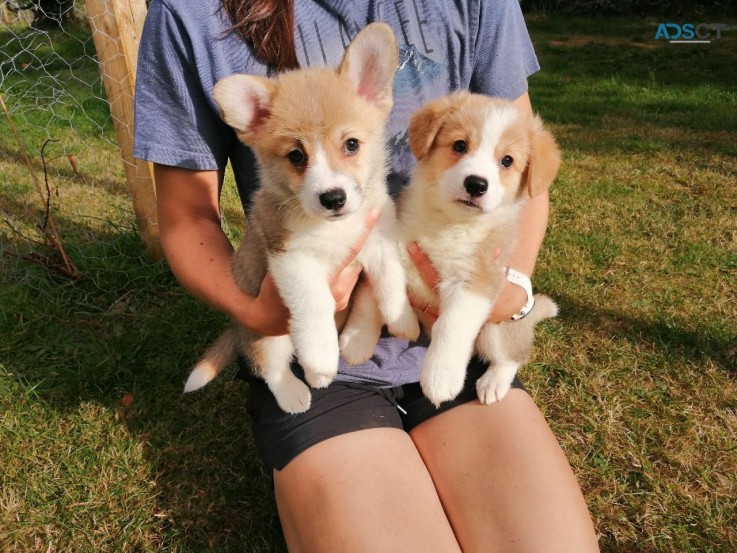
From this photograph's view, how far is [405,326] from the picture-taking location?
1.84 meters

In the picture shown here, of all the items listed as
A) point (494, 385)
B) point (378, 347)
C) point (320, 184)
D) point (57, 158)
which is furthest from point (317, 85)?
point (57, 158)

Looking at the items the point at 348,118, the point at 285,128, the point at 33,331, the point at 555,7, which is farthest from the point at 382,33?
the point at 555,7

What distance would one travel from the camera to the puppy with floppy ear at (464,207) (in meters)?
1.75

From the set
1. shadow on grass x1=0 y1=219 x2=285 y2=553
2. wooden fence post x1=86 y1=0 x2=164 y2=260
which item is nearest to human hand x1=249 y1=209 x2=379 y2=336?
shadow on grass x1=0 y1=219 x2=285 y2=553

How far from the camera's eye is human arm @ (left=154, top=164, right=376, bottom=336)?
1.87 meters

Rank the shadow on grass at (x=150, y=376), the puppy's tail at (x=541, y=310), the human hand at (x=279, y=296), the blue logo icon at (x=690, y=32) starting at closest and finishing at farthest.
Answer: the human hand at (x=279, y=296) < the shadow on grass at (x=150, y=376) < the puppy's tail at (x=541, y=310) < the blue logo icon at (x=690, y=32)

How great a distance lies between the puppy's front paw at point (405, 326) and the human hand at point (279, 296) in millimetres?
187

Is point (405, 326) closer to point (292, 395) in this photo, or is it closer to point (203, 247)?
point (292, 395)

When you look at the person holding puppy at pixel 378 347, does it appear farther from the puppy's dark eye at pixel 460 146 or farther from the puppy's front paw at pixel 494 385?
the puppy's dark eye at pixel 460 146

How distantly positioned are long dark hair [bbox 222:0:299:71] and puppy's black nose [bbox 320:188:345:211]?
559 millimetres

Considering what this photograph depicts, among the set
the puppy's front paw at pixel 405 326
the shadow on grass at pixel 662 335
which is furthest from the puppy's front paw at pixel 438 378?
the shadow on grass at pixel 662 335

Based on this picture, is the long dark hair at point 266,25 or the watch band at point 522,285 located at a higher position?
the long dark hair at point 266,25

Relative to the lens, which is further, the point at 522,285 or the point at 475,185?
the point at 522,285

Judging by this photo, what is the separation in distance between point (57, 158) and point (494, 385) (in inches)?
187
